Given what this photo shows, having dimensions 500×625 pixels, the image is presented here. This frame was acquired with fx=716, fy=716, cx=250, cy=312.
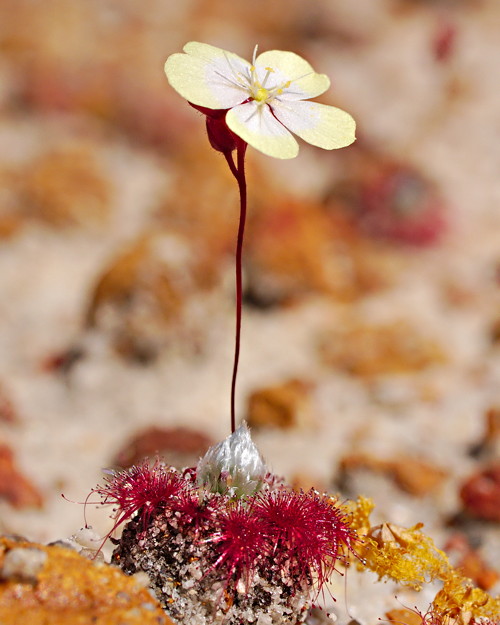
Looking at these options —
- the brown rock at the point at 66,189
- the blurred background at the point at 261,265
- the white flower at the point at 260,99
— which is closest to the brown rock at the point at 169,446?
the blurred background at the point at 261,265

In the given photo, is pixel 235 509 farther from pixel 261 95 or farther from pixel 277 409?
pixel 277 409

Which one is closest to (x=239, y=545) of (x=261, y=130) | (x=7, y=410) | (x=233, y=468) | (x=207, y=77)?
(x=233, y=468)

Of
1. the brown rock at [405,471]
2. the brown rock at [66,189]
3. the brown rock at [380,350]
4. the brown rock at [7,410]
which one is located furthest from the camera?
the brown rock at [66,189]

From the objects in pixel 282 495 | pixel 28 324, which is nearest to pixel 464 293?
pixel 28 324

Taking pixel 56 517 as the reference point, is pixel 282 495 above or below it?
below

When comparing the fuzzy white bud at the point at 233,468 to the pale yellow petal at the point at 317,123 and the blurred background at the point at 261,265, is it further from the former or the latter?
the blurred background at the point at 261,265

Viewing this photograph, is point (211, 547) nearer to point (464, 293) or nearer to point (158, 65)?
point (464, 293)
